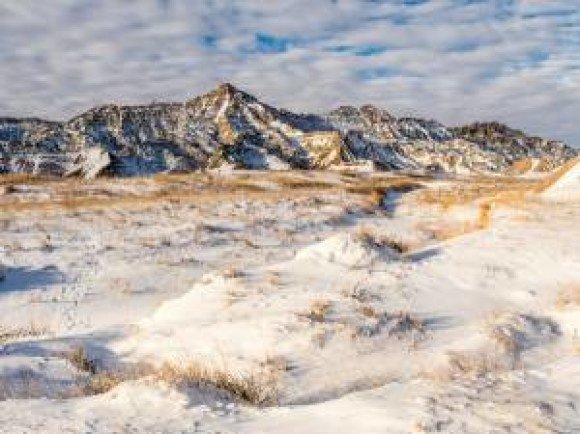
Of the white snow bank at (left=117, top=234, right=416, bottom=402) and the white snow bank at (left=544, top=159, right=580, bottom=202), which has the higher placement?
the white snow bank at (left=544, top=159, right=580, bottom=202)

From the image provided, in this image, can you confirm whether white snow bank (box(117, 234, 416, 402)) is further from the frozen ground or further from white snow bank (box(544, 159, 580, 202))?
white snow bank (box(544, 159, 580, 202))

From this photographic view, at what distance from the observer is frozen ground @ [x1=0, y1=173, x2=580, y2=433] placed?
8.52 metres

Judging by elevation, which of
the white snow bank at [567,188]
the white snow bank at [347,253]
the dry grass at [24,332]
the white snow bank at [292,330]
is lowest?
the dry grass at [24,332]

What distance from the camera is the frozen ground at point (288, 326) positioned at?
27.9ft

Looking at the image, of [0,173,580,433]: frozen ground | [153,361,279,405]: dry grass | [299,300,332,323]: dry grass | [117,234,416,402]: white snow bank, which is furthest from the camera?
[299,300,332,323]: dry grass

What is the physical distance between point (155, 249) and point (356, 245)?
1017 cm

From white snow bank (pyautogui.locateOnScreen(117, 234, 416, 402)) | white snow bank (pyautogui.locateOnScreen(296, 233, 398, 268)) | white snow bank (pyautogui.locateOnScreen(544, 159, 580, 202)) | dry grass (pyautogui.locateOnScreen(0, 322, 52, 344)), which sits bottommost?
dry grass (pyautogui.locateOnScreen(0, 322, 52, 344))

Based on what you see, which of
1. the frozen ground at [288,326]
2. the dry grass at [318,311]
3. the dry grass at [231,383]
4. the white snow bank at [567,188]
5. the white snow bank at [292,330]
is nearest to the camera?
the frozen ground at [288,326]

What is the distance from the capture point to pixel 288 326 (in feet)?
46.4

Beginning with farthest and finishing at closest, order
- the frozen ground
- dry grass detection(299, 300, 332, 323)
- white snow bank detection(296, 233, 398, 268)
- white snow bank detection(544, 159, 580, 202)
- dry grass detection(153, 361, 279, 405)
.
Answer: white snow bank detection(544, 159, 580, 202), white snow bank detection(296, 233, 398, 268), dry grass detection(299, 300, 332, 323), dry grass detection(153, 361, 279, 405), the frozen ground

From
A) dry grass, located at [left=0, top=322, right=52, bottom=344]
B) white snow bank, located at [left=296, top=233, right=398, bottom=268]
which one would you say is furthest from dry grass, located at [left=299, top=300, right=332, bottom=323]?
dry grass, located at [left=0, top=322, right=52, bottom=344]

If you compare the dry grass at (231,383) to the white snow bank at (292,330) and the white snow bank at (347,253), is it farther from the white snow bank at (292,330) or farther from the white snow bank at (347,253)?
the white snow bank at (347,253)

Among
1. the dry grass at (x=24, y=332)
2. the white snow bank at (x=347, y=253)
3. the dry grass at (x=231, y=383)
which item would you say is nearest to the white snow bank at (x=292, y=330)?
the dry grass at (x=231, y=383)

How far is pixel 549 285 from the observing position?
16.9 m
